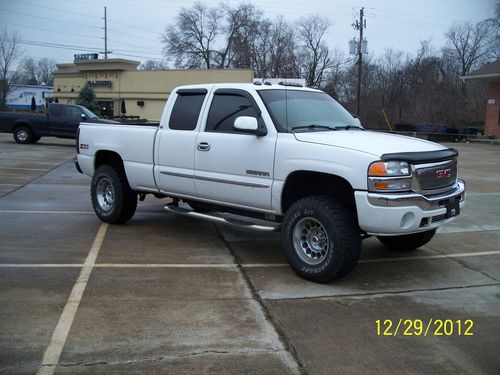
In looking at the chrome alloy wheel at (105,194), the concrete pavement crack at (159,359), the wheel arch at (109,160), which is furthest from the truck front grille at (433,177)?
the chrome alloy wheel at (105,194)

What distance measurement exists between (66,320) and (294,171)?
2613 millimetres

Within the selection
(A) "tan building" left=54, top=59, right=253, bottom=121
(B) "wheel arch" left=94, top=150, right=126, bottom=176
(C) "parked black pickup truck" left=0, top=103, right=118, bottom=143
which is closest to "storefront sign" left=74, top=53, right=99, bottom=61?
(A) "tan building" left=54, top=59, right=253, bottom=121

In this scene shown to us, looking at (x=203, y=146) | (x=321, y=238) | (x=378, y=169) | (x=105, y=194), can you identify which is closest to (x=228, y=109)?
(x=203, y=146)

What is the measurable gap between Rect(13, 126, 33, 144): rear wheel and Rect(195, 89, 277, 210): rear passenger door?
19097 millimetres

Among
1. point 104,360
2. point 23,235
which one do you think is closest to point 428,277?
point 104,360

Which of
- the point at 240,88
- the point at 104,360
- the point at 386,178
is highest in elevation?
the point at 240,88

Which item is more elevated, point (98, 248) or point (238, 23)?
point (238, 23)

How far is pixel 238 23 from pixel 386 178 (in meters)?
73.0

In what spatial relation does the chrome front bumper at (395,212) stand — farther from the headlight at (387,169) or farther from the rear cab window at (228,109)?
the rear cab window at (228,109)

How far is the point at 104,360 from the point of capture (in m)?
3.58

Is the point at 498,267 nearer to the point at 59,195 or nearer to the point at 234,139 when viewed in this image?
the point at 234,139

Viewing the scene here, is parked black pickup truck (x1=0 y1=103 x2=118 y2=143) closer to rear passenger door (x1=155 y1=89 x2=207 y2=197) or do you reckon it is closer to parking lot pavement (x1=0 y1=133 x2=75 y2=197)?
parking lot pavement (x1=0 y1=133 x2=75 y2=197)

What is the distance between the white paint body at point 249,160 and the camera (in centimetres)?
491
